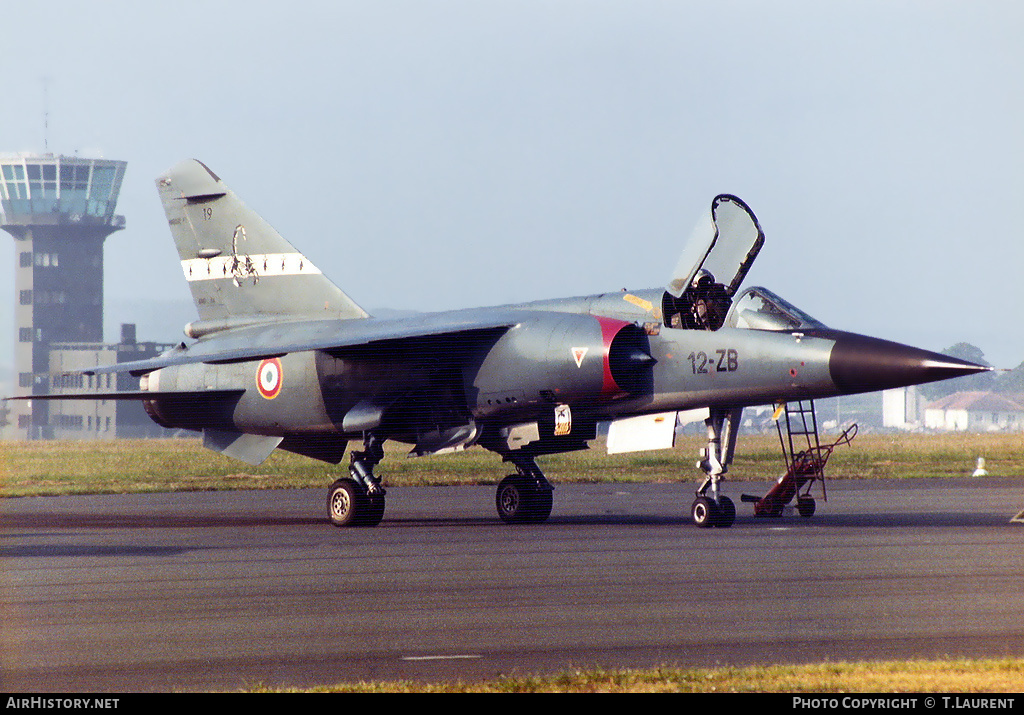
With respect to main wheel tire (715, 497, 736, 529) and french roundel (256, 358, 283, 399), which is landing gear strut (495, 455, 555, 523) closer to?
A: main wheel tire (715, 497, 736, 529)

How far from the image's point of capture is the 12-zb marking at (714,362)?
1403 centimetres

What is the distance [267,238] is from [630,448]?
694 cm

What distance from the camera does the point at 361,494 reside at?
15477 millimetres

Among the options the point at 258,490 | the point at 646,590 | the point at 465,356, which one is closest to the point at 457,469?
the point at 258,490

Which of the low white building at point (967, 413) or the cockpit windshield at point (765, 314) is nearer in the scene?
the cockpit windshield at point (765, 314)

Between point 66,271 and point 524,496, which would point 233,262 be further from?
point 66,271

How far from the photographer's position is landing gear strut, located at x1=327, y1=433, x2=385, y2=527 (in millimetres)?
15441

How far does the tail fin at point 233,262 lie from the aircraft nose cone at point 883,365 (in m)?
7.24

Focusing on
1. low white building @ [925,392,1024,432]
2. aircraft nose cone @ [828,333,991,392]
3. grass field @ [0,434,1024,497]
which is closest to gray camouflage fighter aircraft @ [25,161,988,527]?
aircraft nose cone @ [828,333,991,392]

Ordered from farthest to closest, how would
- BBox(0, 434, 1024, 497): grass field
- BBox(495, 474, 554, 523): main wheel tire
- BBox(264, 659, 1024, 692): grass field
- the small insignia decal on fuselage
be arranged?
BBox(0, 434, 1024, 497): grass field < BBox(495, 474, 554, 523): main wheel tire < the small insignia decal on fuselage < BBox(264, 659, 1024, 692): grass field

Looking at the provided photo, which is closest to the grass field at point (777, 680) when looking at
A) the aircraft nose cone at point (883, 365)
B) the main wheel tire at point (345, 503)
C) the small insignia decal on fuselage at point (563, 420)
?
the aircraft nose cone at point (883, 365)

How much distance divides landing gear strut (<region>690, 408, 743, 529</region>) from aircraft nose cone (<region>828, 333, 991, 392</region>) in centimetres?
166

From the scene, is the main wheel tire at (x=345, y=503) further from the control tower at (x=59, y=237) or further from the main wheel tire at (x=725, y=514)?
the control tower at (x=59, y=237)

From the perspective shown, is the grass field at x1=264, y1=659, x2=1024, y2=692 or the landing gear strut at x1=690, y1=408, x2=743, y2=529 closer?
the grass field at x1=264, y1=659, x2=1024, y2=692
